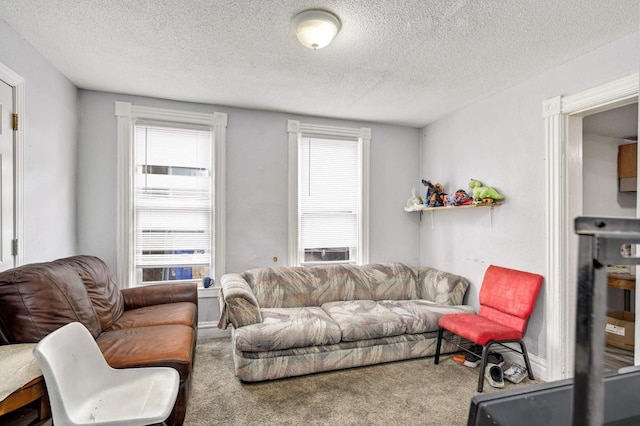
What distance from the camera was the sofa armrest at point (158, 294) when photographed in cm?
303

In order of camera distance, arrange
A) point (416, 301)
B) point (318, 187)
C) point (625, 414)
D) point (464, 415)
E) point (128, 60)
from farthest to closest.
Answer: point (318, 187), point (416, 301), point (128, 60), point (464, 415), point (625, 414)

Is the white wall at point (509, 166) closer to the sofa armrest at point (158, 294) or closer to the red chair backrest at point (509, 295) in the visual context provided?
the red chair backrest at point (509, 295)

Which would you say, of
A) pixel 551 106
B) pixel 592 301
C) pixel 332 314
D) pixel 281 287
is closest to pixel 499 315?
pixel 332 314

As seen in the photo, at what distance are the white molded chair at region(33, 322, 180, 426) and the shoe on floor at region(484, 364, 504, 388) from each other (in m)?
2.34

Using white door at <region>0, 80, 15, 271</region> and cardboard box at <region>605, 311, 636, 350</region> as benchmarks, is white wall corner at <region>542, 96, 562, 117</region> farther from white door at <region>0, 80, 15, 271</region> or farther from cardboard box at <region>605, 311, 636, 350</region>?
white door at <region>0, 80, 15, 271</region>

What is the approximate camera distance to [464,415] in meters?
2.18

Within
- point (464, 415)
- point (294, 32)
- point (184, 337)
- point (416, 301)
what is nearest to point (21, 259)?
point (184, 337)

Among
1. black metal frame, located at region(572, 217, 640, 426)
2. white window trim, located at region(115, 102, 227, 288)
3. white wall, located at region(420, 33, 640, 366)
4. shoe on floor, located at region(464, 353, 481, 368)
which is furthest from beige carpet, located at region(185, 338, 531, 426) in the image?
black metal frame, located at region(572, 217, 640, 426)

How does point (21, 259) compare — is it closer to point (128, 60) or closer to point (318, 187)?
point (128, 60)

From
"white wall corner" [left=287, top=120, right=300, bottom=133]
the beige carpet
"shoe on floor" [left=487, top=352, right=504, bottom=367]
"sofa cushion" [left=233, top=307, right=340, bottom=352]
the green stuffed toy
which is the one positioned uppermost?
"white wall corner" [left=287, top=120, right=300, bottom=133]

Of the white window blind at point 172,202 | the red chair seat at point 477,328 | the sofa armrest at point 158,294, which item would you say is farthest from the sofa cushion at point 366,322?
the white window blind at point 172,202

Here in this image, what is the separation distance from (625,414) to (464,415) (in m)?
1.81

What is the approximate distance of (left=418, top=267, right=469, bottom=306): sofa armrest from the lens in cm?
351

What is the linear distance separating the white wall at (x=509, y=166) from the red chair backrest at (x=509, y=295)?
0.14m
